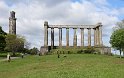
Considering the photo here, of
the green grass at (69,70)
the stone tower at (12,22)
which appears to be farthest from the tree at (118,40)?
the stone tower at (12,22)

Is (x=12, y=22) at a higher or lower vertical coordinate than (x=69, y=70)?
higher

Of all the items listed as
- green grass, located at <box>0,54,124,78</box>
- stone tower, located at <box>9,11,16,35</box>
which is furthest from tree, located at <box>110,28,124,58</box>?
stone tower, located at <box>9,11,16,35</box>

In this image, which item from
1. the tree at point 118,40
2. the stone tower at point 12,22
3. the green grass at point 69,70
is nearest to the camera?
the green grass at point 69,70

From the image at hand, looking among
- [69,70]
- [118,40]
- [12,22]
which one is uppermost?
[12,22]

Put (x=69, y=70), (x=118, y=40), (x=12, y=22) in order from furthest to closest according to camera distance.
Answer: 1. (x=12, y=22)
2. (x=118, y=40)
3. (x=69, y=70)

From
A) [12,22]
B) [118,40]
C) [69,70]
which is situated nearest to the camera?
[69,70]

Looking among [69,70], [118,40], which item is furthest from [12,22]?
[69,70]

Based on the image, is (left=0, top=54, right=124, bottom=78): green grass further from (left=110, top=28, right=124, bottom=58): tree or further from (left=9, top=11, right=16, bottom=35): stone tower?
(left=9, top=11, right=16, bottom=35): stone tower

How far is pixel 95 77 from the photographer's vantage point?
78.5ft

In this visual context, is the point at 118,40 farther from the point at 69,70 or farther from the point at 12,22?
the point at 12,22

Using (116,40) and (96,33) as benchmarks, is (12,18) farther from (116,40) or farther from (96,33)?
(116,40)

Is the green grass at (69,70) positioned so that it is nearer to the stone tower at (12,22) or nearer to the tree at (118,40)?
the tree at (118,40)

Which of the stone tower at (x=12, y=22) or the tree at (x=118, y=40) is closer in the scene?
the tree at (x=118, y=40)

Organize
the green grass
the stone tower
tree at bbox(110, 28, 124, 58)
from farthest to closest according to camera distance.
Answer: the stone tower → tree at bbox(110, 28, 124, 58) → the green grass
